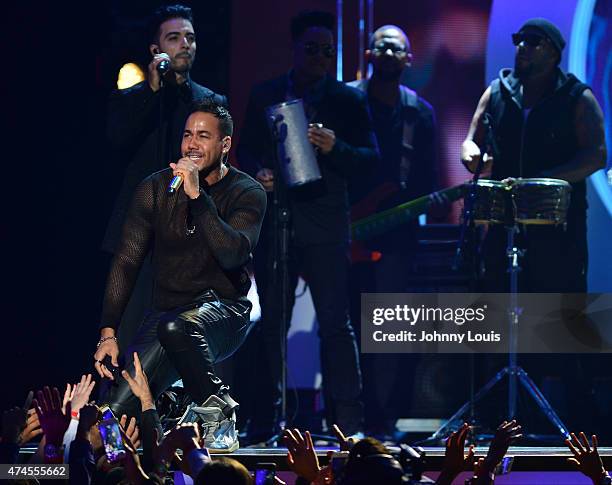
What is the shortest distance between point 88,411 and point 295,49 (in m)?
3.34

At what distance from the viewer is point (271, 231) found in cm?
695

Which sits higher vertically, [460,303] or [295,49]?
[295,49]

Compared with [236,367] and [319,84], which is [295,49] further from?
[236,367]

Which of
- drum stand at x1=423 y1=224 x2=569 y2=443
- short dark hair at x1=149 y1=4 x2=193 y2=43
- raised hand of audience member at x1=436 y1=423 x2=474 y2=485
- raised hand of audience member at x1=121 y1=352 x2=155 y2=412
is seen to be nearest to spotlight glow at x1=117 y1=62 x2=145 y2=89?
short dark hair at x1=149 y1=4 x2=193 y2=43

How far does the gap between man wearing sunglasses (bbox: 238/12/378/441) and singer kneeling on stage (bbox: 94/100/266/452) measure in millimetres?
1169

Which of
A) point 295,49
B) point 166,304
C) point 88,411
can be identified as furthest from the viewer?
point 295,49

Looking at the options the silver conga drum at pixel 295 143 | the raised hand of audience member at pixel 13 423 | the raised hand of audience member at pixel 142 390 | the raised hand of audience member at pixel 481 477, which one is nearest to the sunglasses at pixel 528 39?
the silver conga drum at pixel 295 143

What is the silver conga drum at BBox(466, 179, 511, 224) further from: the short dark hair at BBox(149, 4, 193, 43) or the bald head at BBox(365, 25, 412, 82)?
the short dark hair at BBox(149, 4, 193, 43)

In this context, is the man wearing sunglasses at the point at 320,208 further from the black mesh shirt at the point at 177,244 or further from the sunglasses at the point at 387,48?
the black mesh shirt at the point at 177,244

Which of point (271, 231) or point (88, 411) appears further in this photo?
point (271, 231)

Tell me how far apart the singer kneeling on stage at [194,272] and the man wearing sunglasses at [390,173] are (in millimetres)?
1730

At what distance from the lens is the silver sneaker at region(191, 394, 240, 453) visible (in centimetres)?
523

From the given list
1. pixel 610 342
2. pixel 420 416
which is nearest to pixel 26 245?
pixel 420 416

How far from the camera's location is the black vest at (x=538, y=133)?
7.16 meters
